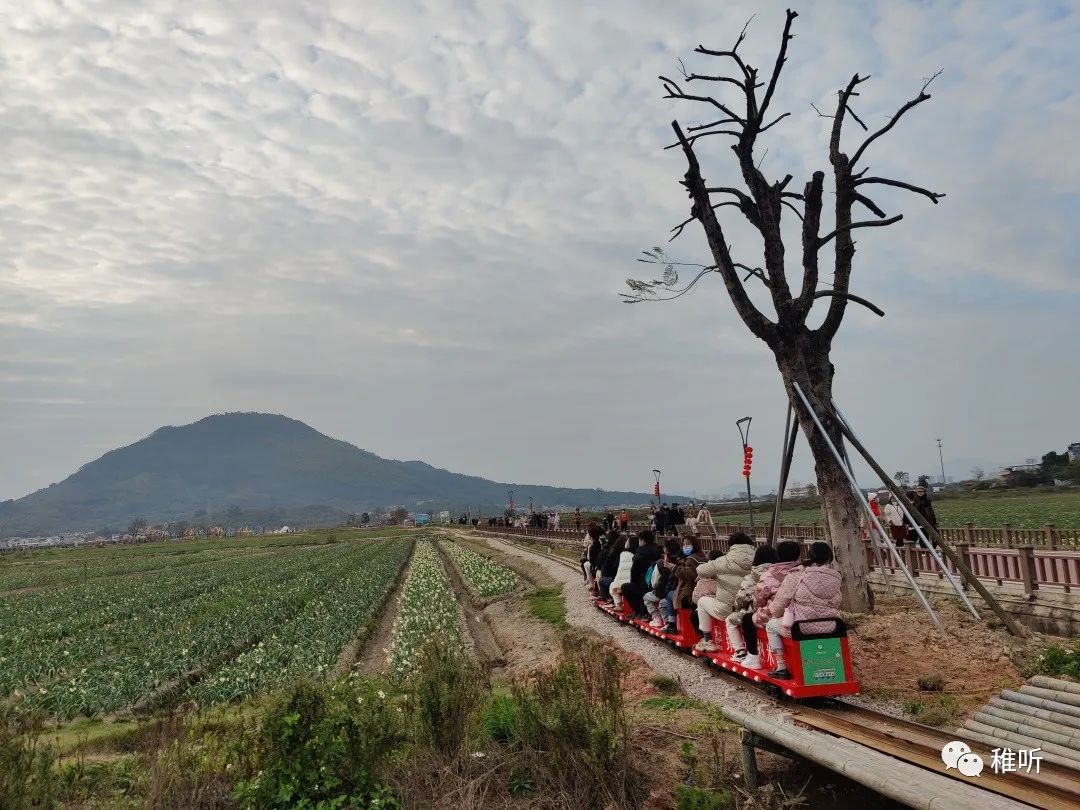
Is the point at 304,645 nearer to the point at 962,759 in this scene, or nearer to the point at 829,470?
the point at 829,470

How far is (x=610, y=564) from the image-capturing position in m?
17.3

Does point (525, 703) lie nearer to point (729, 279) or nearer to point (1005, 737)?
point (1005, 737)

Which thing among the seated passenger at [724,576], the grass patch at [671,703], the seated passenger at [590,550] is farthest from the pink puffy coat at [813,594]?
the seated passenger at [590,550]

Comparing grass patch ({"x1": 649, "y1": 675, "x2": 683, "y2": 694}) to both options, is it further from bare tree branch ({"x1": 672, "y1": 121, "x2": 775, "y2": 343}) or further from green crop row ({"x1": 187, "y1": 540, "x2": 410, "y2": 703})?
bare tree branch ({"x1": 672, "y1": 121, "x2": 775, "y2": 343})

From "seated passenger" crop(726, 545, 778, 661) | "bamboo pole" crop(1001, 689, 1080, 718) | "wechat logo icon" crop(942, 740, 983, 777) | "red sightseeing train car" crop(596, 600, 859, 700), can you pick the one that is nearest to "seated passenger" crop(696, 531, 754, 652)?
"seated passenger" crop(726, 545, 778, 661)

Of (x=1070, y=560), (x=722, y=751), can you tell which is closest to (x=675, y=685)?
(x=722, y=751)

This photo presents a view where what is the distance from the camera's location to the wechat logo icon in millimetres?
5375

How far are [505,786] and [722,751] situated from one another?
6.53 ft

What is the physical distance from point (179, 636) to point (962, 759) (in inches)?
709

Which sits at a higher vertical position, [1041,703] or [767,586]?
[767,586]

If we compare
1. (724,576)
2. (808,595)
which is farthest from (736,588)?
A: (808,595)

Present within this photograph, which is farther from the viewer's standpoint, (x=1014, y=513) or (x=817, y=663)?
(x=1014, y=513)

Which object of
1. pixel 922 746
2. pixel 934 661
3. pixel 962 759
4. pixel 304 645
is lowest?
pixel 304 645

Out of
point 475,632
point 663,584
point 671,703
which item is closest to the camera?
point 671,703
